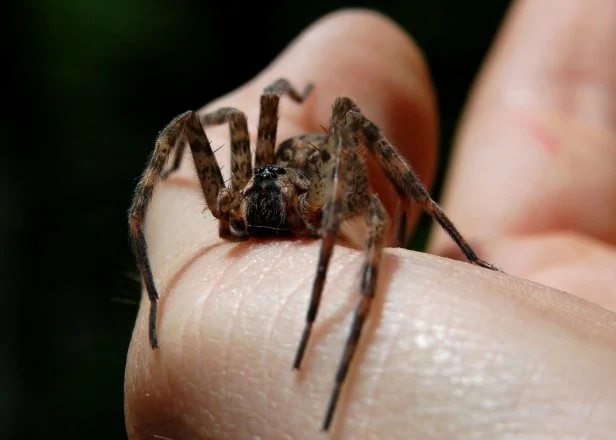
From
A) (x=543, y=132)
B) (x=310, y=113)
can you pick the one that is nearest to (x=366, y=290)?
(x=310, y=113)

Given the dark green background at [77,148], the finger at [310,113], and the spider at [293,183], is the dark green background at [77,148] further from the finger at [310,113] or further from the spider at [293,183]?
the spider at [293,183]

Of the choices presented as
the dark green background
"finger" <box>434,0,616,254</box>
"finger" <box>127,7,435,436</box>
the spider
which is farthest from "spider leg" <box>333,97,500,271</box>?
the dark green background

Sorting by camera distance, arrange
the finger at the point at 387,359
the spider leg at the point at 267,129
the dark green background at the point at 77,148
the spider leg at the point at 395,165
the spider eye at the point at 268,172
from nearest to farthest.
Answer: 1. the finger at the point at 387,359
2. the spider leg at the point at 395,165
3. the spider eye at the point at 268,172
4. the spider leg at the point at 267,129
5. the dark green background at the point at 77,148

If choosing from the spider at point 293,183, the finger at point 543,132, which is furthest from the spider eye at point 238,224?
the finger at point 543,132

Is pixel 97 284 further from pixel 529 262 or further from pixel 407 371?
pixel 407 371

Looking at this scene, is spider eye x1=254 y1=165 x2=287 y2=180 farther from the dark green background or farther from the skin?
the dark green background

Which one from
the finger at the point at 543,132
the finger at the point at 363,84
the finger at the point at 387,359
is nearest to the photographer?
the finger at the point at 387,359

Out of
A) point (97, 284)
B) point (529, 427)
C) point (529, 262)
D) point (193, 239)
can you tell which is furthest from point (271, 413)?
point (97, 284)
